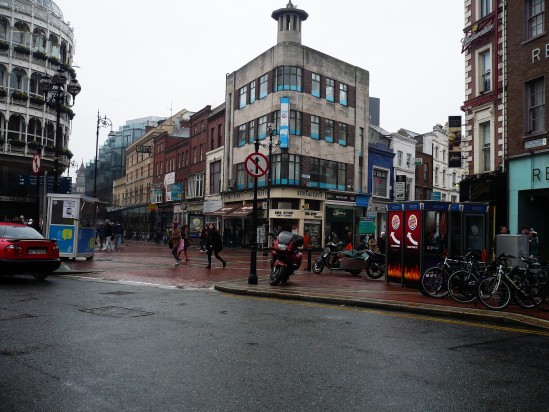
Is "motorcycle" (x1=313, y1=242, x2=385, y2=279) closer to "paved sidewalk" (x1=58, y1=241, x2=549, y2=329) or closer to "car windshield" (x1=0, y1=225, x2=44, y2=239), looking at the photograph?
"paved sidewalk" (x1=58, y1=241, x2=549, y2=329)

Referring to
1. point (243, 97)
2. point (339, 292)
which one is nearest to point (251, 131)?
point (243, 97)

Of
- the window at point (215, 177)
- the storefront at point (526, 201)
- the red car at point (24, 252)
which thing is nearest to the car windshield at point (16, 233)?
the red car at point (24, 252)

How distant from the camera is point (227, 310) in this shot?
351 inches

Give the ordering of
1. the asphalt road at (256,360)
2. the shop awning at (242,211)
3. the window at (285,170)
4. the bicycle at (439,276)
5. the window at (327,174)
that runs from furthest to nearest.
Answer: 1. the window at (327,174)
2. the shop awning at (242,211)
3. the window at (285,170)
4. the bicycle at (439,276)
5. the asphalt road at (256,360)

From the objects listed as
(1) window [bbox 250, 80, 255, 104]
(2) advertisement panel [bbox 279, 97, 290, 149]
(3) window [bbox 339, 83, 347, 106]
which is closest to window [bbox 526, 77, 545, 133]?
(2) advertisement panel [bbox 279, 97, 290, 149]

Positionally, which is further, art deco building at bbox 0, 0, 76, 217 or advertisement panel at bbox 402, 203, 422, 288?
art deco building at bbox 0, 0, 76, 217

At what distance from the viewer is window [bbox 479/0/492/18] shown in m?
19.8

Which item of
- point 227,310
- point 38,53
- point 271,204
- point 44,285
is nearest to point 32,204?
point 38,53

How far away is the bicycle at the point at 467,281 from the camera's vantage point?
33.8 feet

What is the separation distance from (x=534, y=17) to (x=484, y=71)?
3.16 meters

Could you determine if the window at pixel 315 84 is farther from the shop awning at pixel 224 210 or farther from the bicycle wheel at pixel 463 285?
the bicycle wheel at pixel 463 285

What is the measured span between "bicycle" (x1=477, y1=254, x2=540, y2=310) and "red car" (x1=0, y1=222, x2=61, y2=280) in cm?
1065

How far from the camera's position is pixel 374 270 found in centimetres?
1641

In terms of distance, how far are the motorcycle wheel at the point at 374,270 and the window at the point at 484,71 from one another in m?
8.99
